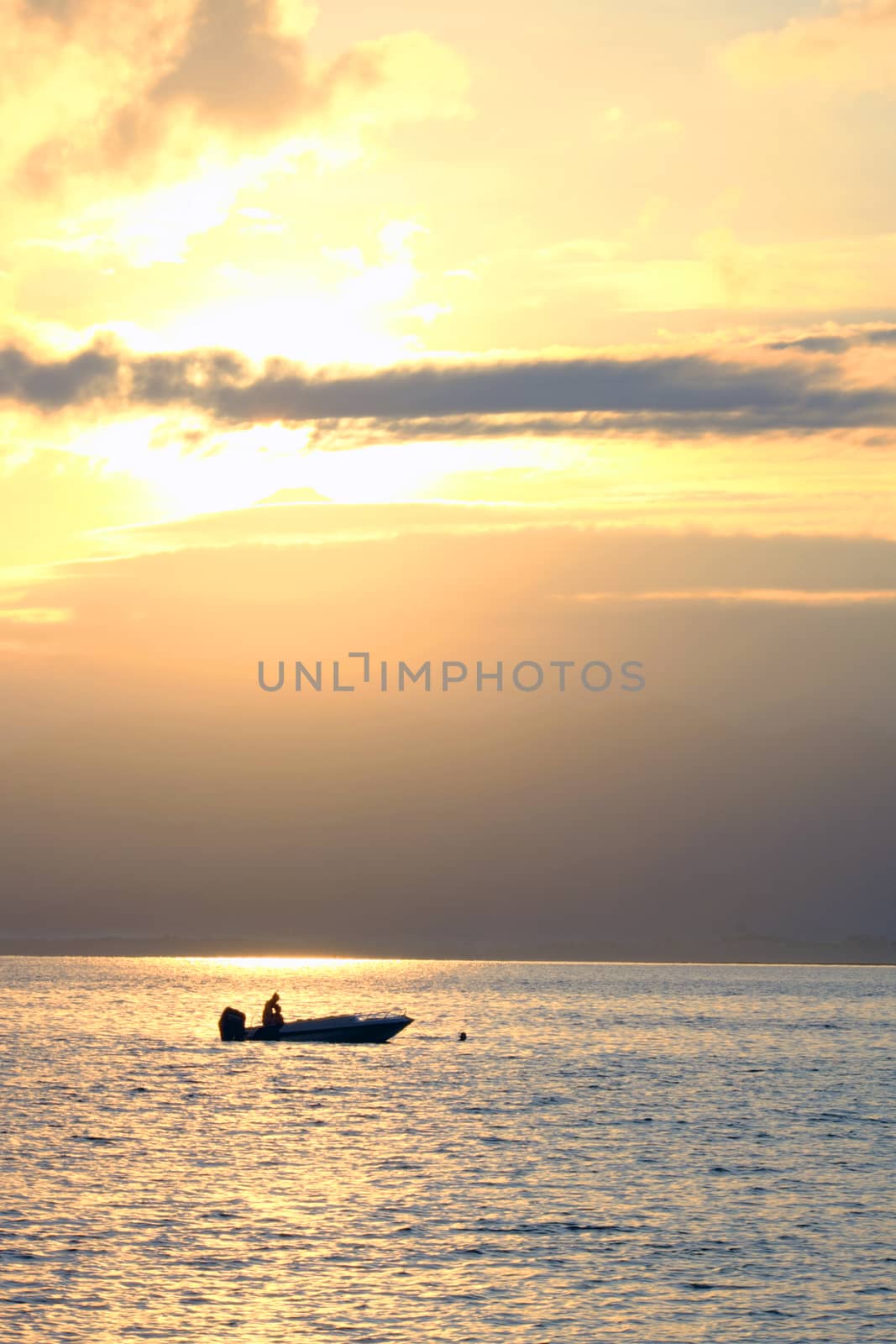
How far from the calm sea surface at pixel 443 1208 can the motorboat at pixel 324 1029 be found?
6.02 metres

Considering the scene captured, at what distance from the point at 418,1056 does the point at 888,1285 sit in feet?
318

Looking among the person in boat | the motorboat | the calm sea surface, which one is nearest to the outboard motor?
the motorboat

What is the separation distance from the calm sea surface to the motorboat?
602cm

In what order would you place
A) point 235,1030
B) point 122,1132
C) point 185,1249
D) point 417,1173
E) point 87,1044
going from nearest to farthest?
point 185,1249 < point 417,1173 < point 122,1132 < point 235,1030 < point 87,1044

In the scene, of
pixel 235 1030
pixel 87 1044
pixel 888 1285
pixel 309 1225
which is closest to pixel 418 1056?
pixel 235 1030

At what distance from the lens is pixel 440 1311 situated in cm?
4247

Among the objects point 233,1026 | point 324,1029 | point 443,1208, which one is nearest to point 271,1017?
point 233,1026

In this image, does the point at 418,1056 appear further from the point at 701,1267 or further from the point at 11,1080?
the point at 701,1267

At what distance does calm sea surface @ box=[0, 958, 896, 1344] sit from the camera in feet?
138

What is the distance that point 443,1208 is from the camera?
58.8m

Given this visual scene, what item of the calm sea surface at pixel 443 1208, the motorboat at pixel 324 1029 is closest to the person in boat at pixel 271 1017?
the motorboat at pixel 324 1029

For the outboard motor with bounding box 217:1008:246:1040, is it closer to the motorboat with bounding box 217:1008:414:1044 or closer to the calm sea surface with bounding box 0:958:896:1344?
the motorboat with bounding box 217:1008:414:1044

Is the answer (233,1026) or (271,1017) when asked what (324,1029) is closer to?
(271,1017)

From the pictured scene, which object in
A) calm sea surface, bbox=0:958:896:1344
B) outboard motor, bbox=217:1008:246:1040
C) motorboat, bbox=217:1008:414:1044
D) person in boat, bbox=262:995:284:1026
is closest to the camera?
calm sea surface, bbox=0:958:896:1344
